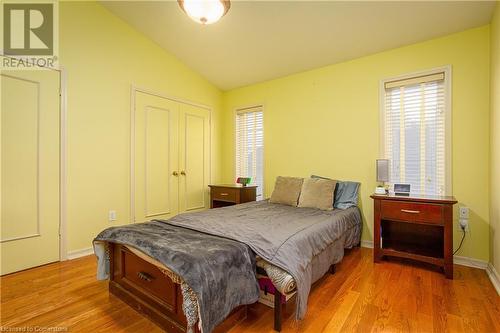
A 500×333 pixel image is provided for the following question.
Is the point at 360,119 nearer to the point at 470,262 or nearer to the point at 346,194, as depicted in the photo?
the point at 346,194

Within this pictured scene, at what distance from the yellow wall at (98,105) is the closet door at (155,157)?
0.15m

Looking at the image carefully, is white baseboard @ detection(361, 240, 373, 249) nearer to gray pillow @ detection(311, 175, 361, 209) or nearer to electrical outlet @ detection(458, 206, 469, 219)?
gray pillow @ detection(311, 175, 361, 209)

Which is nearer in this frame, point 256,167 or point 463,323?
point 463,323

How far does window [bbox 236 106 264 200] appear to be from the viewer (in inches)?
161

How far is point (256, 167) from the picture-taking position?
415 cm

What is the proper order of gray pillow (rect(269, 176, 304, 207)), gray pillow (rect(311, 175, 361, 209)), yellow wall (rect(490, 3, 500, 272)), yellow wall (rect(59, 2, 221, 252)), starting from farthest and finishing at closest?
gray pillow (rect(269, 176, 304, 207)), gray pillow (rect(311, 175, 361, 209)), yellow wall (rect(59, 2, 221, 252)), yellow wall (rect(490, 3, 500, 272))

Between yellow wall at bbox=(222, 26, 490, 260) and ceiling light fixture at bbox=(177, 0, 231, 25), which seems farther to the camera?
yellow wall at bbox=(222, 26, 490, 260)

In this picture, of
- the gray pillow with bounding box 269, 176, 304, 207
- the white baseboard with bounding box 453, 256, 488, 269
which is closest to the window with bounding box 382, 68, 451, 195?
the white baseboard with bounding box 453, 256, 488, 269

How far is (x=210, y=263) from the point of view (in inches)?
51.9

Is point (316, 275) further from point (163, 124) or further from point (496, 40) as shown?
point (163, 124)

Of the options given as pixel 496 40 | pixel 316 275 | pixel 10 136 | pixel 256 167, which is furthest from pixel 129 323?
pixel 496 40

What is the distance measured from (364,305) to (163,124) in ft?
10.6

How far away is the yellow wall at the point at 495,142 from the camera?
6.66 feet

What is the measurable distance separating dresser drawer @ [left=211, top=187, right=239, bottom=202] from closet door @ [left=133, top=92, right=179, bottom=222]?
0.60 metres
